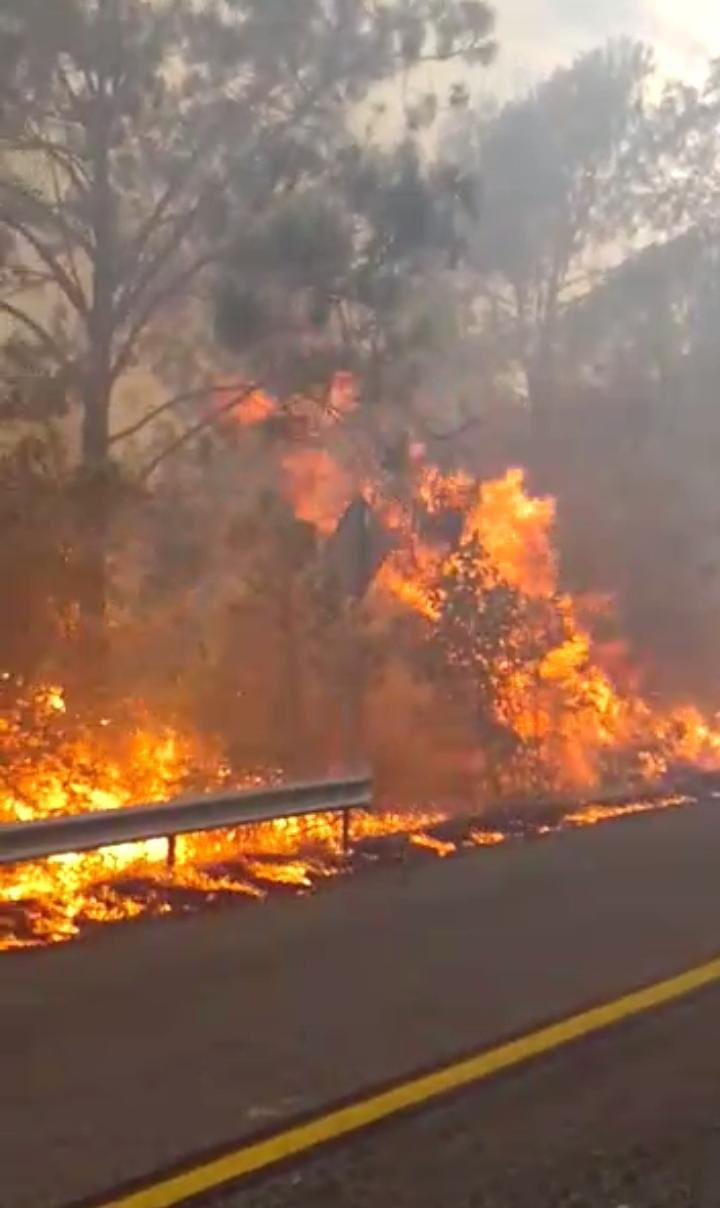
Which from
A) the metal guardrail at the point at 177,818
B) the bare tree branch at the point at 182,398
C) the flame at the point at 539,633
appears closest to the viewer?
the metal guardrail at the point at 177,818

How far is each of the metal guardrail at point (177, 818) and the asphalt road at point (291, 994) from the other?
0.79 metres

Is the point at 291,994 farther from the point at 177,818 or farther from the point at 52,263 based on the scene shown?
the point at 52,263

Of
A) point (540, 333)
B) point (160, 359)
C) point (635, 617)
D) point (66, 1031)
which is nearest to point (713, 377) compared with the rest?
point (540, 333)

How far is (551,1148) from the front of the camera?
19.1 feet

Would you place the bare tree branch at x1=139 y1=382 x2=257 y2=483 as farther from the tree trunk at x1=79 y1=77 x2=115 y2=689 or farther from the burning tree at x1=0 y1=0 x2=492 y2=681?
the tree trunk at x1=79 y1=77 x2=115 y2=689

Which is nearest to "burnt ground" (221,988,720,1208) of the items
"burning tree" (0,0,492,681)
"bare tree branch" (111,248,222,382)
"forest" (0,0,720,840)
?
"forest" (0,0,720,840)

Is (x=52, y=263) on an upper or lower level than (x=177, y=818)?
upper

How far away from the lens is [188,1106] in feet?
20.3

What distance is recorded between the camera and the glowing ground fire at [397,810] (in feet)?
36.0

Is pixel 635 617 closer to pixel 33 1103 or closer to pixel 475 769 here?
pixel 475 769

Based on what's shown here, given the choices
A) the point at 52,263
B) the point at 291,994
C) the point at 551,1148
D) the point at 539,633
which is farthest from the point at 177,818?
the point at 539,633

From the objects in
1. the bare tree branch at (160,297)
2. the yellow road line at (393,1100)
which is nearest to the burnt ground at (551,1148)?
the yellow road line at (393,1100)

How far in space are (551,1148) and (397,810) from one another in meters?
15.6

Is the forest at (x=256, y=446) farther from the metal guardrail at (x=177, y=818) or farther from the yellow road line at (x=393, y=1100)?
the yellow road line at (x=393, y=1100)
